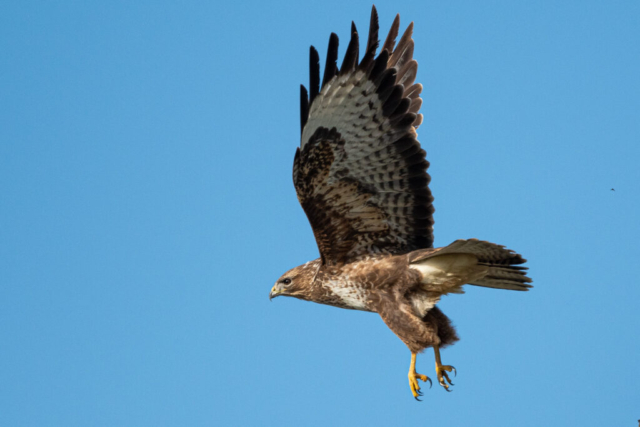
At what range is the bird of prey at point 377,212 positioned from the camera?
22.8ft

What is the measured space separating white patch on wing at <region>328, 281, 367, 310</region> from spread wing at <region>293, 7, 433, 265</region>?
24 cm

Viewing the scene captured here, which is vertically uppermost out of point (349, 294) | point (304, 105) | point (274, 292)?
point (304, 105)

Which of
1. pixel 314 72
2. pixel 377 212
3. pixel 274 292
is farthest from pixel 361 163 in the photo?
pixel 274 292

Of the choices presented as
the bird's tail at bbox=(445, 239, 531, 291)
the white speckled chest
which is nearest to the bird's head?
the white speckled chest

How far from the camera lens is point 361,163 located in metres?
7.18

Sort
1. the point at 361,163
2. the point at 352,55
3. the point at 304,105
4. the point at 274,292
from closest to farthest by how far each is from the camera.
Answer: the point at 352,55
the point at 304,105
the point at 361,163
the point at 274,292

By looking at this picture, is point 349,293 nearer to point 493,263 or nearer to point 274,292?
point 274,292

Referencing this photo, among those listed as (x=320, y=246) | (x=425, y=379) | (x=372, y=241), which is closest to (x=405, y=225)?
(x=372, y=241)

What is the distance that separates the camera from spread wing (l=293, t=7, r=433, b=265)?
6926 mm

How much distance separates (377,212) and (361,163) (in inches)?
22.4

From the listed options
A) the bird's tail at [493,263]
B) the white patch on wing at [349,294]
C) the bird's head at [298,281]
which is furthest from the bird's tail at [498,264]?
the bird's head at [298,281]

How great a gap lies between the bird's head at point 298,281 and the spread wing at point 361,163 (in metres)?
0.31

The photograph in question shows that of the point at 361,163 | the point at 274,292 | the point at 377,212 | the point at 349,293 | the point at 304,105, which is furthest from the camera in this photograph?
the point at 274,292

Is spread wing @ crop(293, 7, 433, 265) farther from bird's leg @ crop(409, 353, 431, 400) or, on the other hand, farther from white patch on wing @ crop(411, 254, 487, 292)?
bird's leg @ crop(409, 353, 431, 400)
